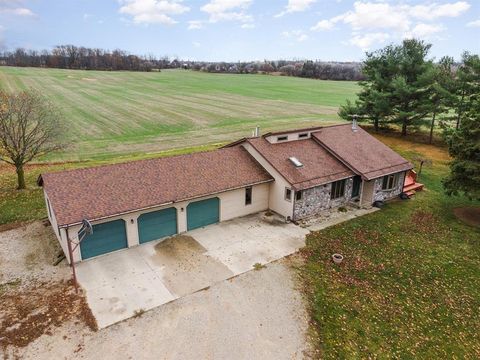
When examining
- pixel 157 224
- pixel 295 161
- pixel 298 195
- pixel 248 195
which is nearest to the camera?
pixel 157 224

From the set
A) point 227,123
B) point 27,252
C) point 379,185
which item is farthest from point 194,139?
point 27,252

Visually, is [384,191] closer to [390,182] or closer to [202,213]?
[390,182]

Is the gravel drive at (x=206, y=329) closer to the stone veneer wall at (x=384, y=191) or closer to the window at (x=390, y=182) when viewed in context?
the stone veneer wall at (x=384, y=191)

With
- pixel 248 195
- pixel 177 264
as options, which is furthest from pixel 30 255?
pixel 248 195

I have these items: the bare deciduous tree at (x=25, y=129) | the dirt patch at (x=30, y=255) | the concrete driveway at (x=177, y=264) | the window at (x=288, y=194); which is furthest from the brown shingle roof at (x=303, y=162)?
the bare deciduous tree at (x=25, y=129)

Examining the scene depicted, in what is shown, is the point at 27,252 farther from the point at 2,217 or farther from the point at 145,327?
the point at 145,327

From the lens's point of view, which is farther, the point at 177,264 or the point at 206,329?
the point at 177,264
